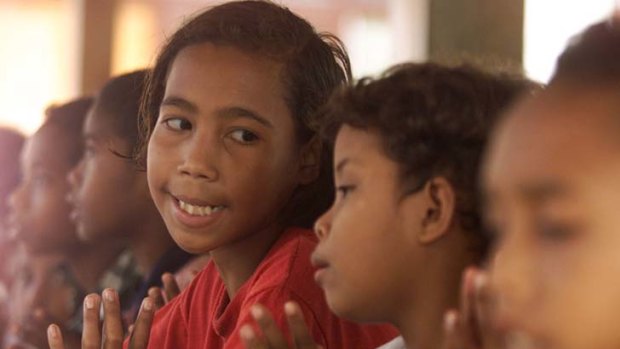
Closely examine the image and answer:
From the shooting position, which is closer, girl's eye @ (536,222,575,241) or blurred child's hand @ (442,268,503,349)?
girl's eye @ (536,222,575,241)

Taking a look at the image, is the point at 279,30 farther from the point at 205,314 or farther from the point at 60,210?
the point at 60,210

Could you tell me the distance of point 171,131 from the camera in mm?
1897

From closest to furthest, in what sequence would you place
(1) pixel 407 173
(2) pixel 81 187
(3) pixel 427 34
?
(1) pixel 407 173, (2) pixel 81 187, (3) pixel 427 34

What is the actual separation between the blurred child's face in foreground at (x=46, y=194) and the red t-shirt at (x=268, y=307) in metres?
1.26

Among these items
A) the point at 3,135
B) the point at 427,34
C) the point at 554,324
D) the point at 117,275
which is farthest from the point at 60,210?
the point at 554,324

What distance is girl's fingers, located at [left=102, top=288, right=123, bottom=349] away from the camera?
1763mm

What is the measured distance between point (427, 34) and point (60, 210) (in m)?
1.75

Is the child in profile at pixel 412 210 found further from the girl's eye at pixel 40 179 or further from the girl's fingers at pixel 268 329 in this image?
the girl's eye at pixel 40 179

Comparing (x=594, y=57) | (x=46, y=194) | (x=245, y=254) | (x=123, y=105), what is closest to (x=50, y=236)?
(x=46, y=194)

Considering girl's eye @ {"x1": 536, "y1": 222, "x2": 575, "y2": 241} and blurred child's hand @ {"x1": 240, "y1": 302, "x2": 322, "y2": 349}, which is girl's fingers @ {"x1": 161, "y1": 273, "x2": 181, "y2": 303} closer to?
blurred child's hand @ {"x1": 240, "y1": 302, "x2": 322, "y2": 349}

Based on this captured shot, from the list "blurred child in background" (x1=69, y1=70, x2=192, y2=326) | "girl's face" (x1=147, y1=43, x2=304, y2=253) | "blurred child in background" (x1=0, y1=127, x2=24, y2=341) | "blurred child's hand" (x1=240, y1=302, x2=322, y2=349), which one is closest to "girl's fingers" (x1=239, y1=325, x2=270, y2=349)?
"blurred child's hand" (x1=240, y1=302, x2=322, y2=349)

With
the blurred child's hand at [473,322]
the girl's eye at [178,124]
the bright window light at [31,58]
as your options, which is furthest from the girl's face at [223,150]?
the bright window light at [31,58]

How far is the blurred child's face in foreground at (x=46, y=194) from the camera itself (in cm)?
325

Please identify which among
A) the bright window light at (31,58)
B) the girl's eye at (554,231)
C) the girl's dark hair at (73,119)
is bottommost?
the bright window light at (31,58)
